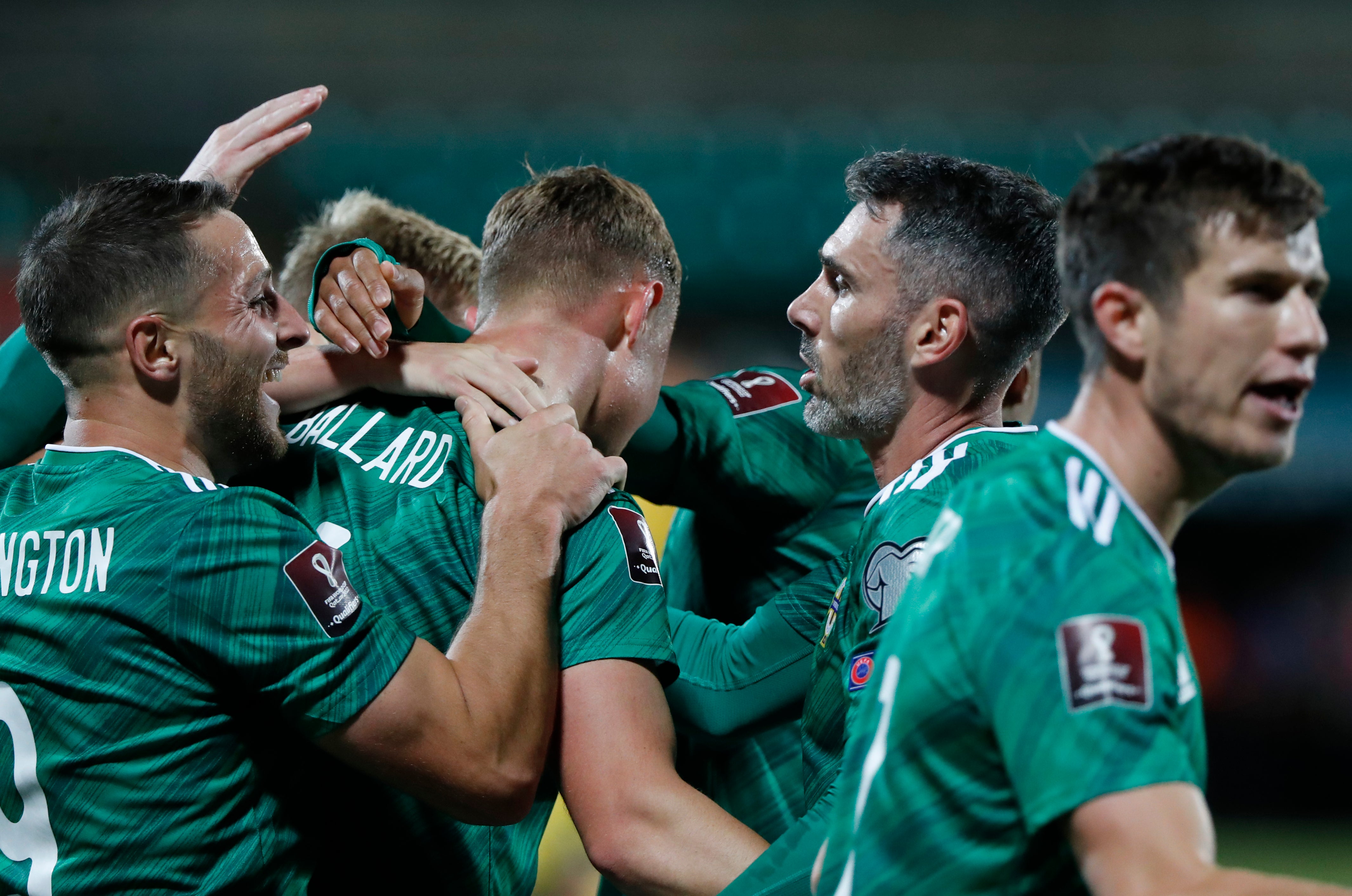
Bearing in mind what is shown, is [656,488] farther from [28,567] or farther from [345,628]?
[28,567]

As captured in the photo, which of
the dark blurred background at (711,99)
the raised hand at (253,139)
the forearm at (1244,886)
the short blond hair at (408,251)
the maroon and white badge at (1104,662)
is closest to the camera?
the forearm at (1244,886)

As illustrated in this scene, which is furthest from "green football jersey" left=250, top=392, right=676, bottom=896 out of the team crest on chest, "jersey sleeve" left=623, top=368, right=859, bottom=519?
"jersey sleeve" left=623, top=368, right=859, bottom=519

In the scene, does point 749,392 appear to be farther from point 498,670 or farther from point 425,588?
point 498,670

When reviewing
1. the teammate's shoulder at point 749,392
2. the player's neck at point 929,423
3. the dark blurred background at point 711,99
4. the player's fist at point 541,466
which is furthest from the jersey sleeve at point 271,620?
the dark blurred background at point 711,99

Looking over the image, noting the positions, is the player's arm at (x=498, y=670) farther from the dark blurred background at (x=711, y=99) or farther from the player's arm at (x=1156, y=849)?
the dark blurred background at (x=711, y=99)

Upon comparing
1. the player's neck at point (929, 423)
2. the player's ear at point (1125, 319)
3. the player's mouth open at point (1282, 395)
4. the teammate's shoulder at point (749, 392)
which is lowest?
the teammate's shoulder at point (749, 392)

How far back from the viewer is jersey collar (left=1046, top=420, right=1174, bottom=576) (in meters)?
1.36

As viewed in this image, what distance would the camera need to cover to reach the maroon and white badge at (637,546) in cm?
226

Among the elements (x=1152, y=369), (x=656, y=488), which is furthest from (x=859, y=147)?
(x=1152, y=369)

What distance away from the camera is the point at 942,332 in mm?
2496

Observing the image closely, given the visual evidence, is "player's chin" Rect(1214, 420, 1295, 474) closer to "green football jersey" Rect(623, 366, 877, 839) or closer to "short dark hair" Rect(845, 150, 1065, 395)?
"short dark hair" Rect(845, 150, 1065, 395)

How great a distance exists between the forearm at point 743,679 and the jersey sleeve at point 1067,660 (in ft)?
3.70

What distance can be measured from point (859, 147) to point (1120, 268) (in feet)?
28.6

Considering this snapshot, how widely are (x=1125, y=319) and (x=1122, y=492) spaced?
0.67ft
